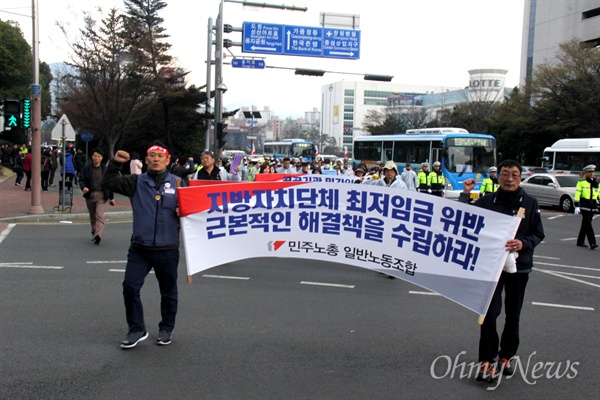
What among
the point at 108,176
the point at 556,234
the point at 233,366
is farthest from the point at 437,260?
the point at 556,234

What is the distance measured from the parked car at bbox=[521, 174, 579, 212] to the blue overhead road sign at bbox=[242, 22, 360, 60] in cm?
926

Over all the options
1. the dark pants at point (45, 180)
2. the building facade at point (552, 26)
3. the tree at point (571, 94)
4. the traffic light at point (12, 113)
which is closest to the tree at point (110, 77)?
the dark pants at point (45, 180)

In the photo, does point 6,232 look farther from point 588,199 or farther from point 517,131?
point 517,131

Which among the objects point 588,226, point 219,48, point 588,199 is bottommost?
point 588,226

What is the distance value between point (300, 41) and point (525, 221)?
1958cm

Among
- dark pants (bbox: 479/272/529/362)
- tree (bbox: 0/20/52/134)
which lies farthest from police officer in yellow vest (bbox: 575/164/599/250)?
tree (bbox: 0/20/52/134)

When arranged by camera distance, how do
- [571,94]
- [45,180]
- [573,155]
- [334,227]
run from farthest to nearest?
[571,94] → [573,155] → [45,180] → [334,227]

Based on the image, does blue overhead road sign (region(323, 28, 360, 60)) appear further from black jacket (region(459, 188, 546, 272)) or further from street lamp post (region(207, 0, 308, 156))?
black jacket (region(459, 188, 546, 272))

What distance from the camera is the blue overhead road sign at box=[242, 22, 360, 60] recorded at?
23.2 m

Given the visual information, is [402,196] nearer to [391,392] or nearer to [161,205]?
[391,392]

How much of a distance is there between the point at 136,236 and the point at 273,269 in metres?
4.35

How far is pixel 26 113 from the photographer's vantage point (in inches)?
642

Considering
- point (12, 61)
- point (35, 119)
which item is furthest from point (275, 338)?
point (12, 61)

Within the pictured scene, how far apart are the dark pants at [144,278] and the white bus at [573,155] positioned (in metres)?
27.1
